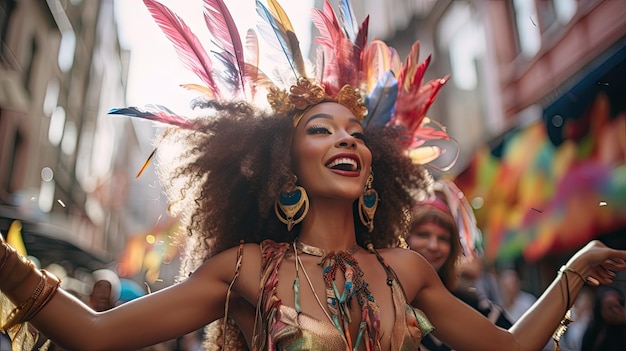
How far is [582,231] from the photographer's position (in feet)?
11.6

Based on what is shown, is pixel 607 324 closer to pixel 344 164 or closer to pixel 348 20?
pixel 344 164

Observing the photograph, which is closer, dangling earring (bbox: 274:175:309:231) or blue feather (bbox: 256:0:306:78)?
dangling earring (bbox: 274:175:309:231)

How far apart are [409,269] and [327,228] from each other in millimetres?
333

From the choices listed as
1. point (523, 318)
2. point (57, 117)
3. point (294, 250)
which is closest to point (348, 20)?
point (294, 250)

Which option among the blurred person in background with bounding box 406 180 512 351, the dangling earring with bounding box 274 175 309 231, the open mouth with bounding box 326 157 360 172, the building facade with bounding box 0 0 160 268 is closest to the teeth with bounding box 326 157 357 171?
the open mouth with bounding box 326 157 360 172

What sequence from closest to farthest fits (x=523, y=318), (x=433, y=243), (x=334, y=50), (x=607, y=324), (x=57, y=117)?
(x=523, y=318), (x=334, y=50), (x=433, y=243), (x=607, y=324), (x=57, y=117)

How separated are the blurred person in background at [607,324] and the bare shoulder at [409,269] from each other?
193 cm

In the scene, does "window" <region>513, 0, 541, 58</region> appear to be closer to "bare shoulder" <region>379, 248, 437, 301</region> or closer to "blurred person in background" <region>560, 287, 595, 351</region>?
"blurred person in background" <region>560, 287, 595, 351</region>

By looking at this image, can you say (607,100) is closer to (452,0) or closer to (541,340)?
(541,340)

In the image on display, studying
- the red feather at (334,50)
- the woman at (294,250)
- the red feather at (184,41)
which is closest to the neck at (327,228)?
the woman at (294,250)

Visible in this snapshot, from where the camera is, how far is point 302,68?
6.07 ft

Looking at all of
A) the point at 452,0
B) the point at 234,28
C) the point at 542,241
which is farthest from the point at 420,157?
the point at 452,0

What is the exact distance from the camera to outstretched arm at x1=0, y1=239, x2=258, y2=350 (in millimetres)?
1404

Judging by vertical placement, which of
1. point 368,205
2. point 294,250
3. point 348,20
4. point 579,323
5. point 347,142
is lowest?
point 579,323
